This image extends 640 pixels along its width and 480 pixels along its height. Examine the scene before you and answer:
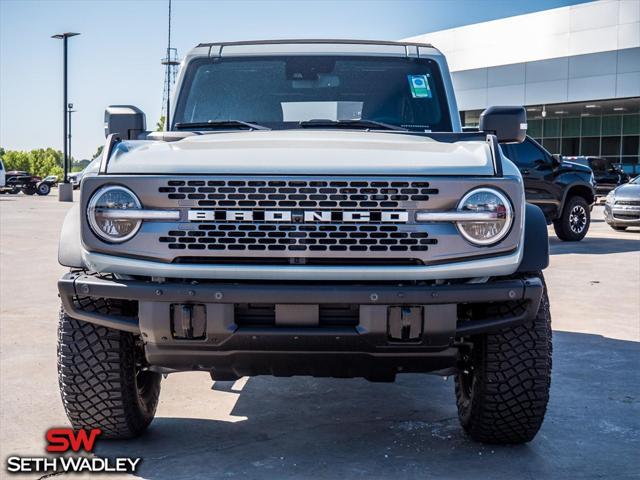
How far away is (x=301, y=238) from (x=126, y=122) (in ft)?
5.45

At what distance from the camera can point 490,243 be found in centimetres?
367

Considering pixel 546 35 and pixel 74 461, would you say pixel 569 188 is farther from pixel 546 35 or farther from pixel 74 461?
pixel 546 35

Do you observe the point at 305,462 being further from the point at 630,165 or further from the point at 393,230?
the point at 630,165

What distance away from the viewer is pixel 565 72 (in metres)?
42.3

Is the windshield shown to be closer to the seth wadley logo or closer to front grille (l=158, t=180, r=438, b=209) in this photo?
front grille (l=158, t=180, r=438, b=209)

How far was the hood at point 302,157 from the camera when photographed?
365 centimetres

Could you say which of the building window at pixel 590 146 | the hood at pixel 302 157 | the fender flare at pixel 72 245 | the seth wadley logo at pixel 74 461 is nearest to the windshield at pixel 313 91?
the hood at pixel 302 157

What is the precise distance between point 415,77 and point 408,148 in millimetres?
1589

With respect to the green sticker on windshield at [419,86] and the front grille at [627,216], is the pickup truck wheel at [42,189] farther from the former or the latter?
the green sticker on windshield at [419,86]

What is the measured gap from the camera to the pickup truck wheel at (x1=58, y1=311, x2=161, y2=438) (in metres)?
4.05

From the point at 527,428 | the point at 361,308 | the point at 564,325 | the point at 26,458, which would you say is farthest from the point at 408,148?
the point at 564,325

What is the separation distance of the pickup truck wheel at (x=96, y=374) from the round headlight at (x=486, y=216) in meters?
1.65

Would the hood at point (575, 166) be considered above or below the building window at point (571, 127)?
below

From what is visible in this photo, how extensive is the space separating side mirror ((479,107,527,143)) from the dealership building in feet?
124
